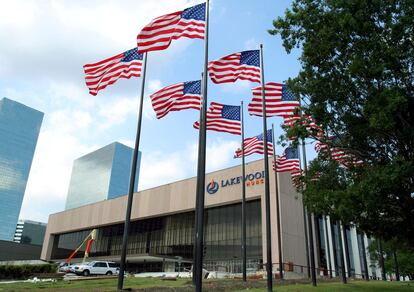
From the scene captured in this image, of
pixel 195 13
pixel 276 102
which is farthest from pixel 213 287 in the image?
pixel 195 13

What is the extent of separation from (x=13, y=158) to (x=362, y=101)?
193319mm

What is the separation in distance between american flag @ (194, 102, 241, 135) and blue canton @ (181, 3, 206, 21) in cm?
872

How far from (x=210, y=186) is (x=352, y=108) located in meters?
34.0

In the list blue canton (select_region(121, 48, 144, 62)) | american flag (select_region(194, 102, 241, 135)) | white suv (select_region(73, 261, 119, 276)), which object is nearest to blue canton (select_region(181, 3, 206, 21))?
blue canton (select_region(121, 48, 144, 62))

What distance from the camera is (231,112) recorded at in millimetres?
26031

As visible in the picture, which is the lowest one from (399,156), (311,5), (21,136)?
(399,156)

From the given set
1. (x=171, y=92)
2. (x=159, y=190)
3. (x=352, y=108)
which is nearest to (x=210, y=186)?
(x=159, y=190)

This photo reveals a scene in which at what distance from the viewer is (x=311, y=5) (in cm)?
1791

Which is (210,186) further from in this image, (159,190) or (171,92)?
(171,92)

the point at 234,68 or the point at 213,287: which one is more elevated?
the point at 234,68

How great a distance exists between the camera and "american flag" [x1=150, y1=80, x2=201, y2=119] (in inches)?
833

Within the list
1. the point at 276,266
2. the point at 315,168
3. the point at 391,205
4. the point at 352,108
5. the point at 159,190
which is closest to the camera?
the point at 391,205

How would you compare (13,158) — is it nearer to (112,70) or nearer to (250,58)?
(112,70)

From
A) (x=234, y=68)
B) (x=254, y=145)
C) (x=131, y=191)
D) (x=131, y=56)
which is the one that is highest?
(x=131, y=56)
